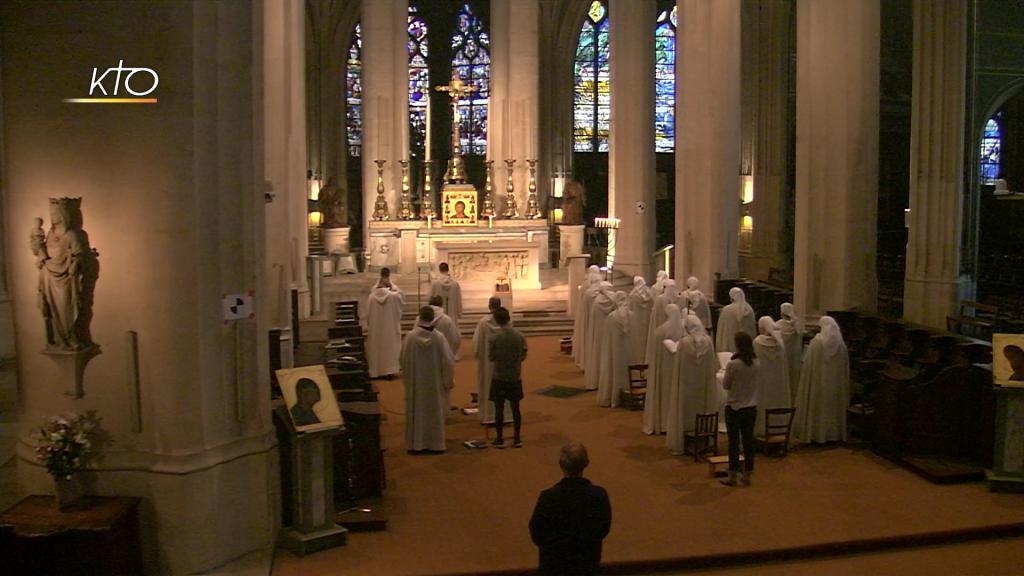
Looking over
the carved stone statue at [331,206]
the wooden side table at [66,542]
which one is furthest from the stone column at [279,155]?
the carved stone statue at [331,206]

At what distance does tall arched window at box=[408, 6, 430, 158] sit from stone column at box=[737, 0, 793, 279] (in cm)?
1116

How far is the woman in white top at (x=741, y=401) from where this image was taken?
10.1 meters

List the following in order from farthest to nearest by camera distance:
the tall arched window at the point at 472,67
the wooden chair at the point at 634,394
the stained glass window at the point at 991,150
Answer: the tall arched window at the point at 472,67 < the stained glass window at the point at 991,150 < the wooden chair at the point at 634,394

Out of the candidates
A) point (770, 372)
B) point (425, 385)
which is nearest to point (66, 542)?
point (425, 385)

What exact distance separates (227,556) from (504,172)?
20.7 meters

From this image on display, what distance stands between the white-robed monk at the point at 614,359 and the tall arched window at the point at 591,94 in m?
23.9

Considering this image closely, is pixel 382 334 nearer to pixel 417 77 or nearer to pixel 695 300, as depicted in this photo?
pixel 695 300

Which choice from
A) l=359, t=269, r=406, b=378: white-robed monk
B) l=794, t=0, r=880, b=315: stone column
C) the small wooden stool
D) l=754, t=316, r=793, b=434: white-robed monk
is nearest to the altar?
l=359, t=269, r=406, b=378: white-robed monk

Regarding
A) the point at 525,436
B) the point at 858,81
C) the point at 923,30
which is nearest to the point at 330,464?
the point at 525,436

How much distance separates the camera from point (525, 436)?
12.6 m

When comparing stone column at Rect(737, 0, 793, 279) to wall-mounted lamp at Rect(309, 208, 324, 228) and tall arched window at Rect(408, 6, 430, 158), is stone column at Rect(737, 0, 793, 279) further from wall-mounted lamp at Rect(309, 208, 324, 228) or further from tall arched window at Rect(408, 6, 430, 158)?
wall-mounted lamp at Rect(309, 208, 324, 228)

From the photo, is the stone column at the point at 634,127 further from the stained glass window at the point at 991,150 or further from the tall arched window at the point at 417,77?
the tall arched window at the point at 417,77

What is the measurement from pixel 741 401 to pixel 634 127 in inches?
621

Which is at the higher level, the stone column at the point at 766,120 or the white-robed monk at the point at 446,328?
the stone column at the point at 766,120
